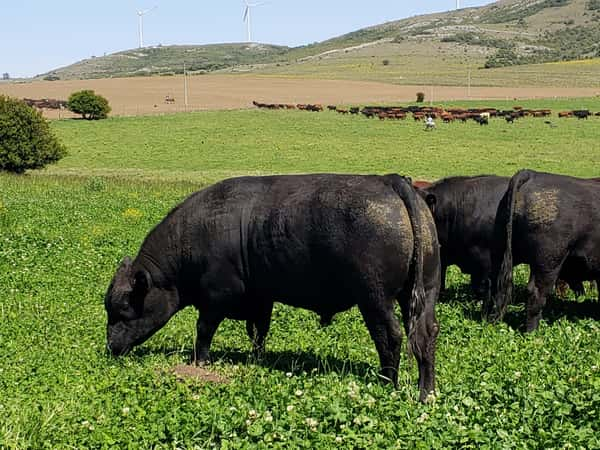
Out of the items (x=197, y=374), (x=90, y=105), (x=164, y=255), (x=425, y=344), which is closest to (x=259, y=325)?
(x=197, y=374)

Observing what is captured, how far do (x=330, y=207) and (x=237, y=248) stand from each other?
1333 mm

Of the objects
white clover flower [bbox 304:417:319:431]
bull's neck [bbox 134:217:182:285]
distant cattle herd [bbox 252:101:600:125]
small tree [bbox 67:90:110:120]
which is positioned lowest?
white clover flower [bbox 304:417:319:431]

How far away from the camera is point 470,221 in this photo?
41.2ft

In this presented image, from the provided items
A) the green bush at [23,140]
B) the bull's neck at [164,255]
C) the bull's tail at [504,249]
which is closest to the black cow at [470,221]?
the bull's tail at [504,249]

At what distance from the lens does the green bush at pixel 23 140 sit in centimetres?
3803

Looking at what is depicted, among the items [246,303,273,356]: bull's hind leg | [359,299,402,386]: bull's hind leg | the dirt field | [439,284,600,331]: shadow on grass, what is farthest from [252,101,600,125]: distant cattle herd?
[359,299,402,386]: bull's hind leg

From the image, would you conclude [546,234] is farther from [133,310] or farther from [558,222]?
[133,310]

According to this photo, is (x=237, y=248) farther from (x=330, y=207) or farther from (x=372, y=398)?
(x=372, y=398)

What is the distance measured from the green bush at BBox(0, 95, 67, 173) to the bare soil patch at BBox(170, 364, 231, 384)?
32.3 metres

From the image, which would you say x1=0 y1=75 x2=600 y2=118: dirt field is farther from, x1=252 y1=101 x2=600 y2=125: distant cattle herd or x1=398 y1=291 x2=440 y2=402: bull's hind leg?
x1=398 y1=291 x2=440 y2=402: bull's hind leg

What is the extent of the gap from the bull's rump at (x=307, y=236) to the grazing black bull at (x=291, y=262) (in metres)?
0.01

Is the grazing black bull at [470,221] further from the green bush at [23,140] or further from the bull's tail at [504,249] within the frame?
the green bush at [23,140]

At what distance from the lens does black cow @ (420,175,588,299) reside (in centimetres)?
1239

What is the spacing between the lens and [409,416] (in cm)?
656
